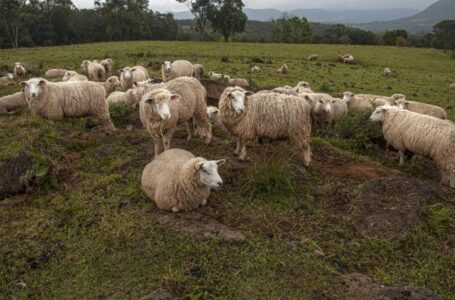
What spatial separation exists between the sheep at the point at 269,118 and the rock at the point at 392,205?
5.89ft

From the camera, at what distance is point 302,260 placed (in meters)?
5.25

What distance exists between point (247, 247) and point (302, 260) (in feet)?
2.70

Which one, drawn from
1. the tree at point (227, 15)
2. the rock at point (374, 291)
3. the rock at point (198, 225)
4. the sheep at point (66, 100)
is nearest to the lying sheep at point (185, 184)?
the rock at point (198, 225)

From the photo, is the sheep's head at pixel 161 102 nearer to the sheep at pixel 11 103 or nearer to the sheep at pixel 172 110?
the sheep at pixel 172 110

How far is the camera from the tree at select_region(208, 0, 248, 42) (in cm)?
5291

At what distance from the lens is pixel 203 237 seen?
5.54 meters

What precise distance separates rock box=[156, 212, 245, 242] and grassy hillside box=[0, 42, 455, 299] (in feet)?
0.27

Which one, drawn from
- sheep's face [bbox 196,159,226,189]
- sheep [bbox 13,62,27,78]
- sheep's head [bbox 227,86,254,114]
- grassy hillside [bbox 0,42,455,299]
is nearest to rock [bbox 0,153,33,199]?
grassy hillside [bbox 0,42,455,299]

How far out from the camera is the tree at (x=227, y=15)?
52.9 metres

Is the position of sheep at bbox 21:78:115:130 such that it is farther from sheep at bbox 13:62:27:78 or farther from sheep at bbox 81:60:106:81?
sheep at bbox 13:62:27:78

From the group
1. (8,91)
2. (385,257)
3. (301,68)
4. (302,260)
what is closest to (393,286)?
(385,257)

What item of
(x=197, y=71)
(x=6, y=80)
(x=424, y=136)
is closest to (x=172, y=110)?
(x=424, y=136)

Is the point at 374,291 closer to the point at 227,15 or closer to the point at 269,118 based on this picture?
the point at 269,118

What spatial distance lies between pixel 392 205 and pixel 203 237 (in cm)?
337
